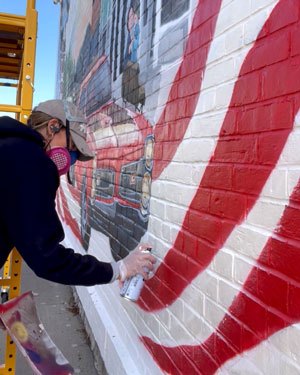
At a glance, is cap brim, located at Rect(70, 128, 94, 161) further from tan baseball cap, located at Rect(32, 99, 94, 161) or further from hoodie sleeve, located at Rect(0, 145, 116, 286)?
hoodie sleeve, located at Rect(0, 145, 116, 286)

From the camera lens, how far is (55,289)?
5.54 meters

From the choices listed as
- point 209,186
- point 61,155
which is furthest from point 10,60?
point 209,186

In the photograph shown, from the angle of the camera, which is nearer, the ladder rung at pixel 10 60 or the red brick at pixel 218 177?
the red brick at pixel 218 177

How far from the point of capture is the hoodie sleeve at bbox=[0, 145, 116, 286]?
5.48ft

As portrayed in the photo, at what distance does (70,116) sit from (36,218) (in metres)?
0.74

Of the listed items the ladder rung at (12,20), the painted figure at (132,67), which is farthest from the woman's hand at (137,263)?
the ladder rung at (12,20)

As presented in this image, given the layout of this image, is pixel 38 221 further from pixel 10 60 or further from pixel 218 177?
pixel 10 60

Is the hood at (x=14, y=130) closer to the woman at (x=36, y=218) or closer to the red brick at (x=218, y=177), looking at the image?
the woman at (x=36, y=218)

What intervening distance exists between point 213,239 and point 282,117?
643 millimetres

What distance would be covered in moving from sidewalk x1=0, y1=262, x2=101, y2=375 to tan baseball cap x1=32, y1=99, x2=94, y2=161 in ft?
7.27

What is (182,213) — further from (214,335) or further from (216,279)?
(214,335)

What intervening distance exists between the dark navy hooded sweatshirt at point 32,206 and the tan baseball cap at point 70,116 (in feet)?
0.96

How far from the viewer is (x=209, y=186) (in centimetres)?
170

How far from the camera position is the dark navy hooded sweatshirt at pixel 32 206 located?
5.49 feet
